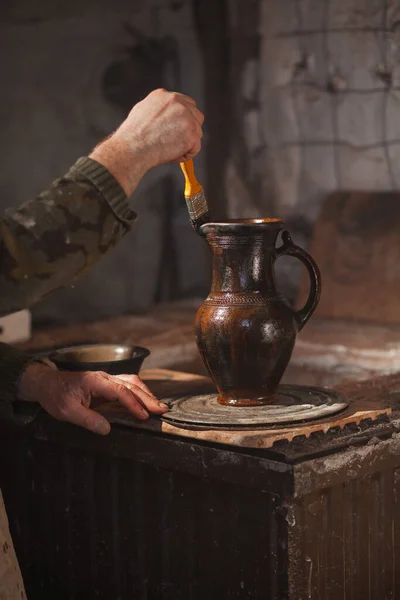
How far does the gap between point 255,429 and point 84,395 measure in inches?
16.8

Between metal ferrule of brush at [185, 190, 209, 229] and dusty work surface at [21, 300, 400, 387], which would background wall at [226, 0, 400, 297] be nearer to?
dusty work surface at [21, 300, 400, 387]

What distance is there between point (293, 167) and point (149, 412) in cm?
224

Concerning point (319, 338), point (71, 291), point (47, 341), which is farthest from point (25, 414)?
point (71, 291)

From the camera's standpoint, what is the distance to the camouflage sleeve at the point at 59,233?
1.55 meters

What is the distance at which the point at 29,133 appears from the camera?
388 cm

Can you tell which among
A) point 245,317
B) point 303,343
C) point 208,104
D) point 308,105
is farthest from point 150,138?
point 208,104

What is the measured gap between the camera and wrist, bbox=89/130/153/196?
1.68m

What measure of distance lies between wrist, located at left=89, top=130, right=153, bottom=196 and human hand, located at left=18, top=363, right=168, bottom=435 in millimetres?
552

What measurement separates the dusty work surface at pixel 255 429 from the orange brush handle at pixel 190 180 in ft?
1.62

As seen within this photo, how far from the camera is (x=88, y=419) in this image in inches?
79.9

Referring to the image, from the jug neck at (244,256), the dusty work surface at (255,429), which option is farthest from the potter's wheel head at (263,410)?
the jug neck at (244,256)

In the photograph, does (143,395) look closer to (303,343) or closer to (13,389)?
(13,389)

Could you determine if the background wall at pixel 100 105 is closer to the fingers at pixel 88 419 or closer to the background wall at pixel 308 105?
the background wall at pixel 308 105

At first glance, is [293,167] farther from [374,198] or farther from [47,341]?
[47,341]
